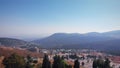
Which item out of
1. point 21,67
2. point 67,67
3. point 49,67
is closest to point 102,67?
point 67,67

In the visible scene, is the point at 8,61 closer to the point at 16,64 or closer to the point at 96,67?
the point at 16,64

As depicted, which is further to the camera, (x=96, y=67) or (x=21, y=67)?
(x=96, y=67)

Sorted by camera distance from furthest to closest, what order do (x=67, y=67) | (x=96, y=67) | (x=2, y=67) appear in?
(x=96, y=67), (x=2, y=67), (x=67, y=67)

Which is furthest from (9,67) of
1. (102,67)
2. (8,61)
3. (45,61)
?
(102,67)

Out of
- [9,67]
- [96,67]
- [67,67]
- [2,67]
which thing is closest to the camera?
[9,67]

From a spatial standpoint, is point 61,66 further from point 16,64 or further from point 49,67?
point 16,64

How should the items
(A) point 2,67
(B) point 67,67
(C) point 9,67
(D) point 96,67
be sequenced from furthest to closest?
1. (D) point 96,67
2. (A) point 2,67
3. (B) point 67,67
4. (C) point 9,67

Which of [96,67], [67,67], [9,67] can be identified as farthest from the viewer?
[96,67]

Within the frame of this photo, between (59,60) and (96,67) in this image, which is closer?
(59,60)

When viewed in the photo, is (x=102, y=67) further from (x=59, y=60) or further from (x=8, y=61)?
(x=8, y=61)
